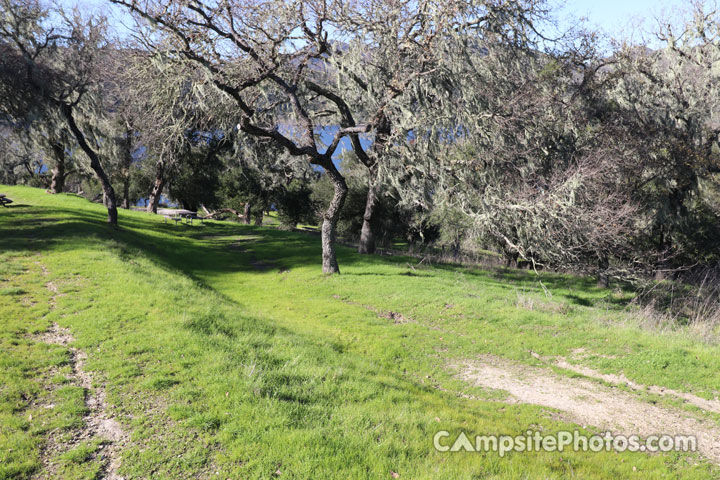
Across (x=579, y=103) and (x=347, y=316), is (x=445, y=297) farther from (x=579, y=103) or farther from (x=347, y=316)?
(x=579, y=103)

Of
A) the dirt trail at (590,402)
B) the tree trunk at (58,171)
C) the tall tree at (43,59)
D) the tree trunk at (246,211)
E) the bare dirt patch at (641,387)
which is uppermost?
the tall tree at (43,59)

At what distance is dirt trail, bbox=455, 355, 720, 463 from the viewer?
6402 mm

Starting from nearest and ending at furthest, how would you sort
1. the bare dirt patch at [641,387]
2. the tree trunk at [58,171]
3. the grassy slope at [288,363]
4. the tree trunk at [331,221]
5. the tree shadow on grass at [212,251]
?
the grassy slope at [288,363]
the bare dirt patch at [641,387]
the tree shadow on grass at [212,251]
the tree trunk at [331,221]
the tree trunk at [58,171]

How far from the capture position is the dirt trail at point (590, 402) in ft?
21.0

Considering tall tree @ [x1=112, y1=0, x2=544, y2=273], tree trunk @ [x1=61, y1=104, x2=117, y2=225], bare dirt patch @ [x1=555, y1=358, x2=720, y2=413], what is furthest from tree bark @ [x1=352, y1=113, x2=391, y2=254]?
tree trunk @ [x1=61, y1=104, x2=117, y2=225]

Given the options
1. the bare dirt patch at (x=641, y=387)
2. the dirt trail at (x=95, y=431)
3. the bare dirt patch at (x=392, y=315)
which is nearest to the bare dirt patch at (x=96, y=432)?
the dirt trail at (x=95, y=431)

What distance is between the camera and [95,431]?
4.69 metres

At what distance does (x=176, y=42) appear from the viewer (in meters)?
13.7

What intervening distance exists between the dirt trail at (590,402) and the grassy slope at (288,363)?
1.77 feet

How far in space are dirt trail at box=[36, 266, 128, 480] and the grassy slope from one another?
10cm

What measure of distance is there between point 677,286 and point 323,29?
18355 millimetres

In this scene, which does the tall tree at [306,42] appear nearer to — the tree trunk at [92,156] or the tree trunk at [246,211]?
the tree trunk at [92,156]

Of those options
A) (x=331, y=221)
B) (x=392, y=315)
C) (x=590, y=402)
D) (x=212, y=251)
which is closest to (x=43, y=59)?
(x=212, y=251)

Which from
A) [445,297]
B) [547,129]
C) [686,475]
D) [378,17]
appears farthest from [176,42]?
[686,475]
